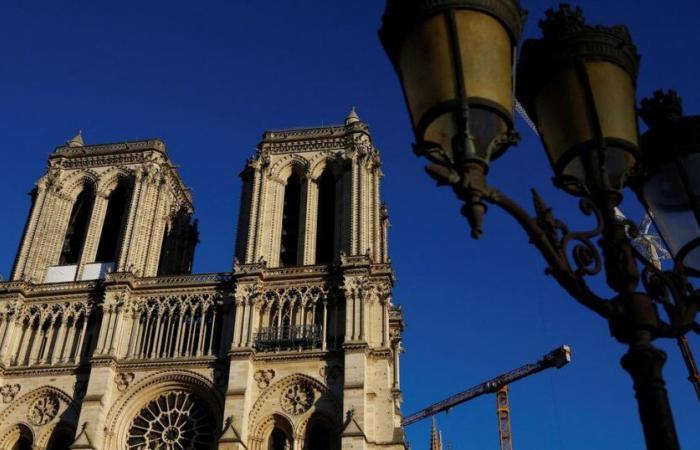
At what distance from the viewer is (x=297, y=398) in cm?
2952

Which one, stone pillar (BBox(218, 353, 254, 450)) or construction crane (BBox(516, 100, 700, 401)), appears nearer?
stone pillar (BBox(218, 353, 254, 450))

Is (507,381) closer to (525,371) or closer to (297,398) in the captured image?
(525,371)

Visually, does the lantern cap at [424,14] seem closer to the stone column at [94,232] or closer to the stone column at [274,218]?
the stone column at [274,218]

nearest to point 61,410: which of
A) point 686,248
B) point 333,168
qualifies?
point 333,168

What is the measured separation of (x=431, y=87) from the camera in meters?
4.14

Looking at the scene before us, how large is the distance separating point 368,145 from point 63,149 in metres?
15.2

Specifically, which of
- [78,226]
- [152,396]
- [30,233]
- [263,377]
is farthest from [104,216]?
[263,377]

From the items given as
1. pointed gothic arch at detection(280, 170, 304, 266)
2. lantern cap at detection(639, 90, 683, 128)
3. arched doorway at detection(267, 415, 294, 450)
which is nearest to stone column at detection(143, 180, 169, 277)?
pointed gothic arch at detection(280, 170, 304, 266)

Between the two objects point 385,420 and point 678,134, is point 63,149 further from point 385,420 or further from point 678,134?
point 678,134

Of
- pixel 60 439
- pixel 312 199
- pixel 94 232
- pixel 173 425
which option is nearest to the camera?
pixel 60 439

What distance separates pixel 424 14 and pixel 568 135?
108 centimetres

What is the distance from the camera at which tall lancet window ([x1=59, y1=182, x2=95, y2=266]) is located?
1406 inches

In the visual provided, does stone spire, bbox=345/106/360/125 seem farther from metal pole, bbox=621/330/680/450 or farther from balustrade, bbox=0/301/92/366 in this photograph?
metal pole, bbox=621/330/680/450

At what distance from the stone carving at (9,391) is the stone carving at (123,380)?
408 centimetres
